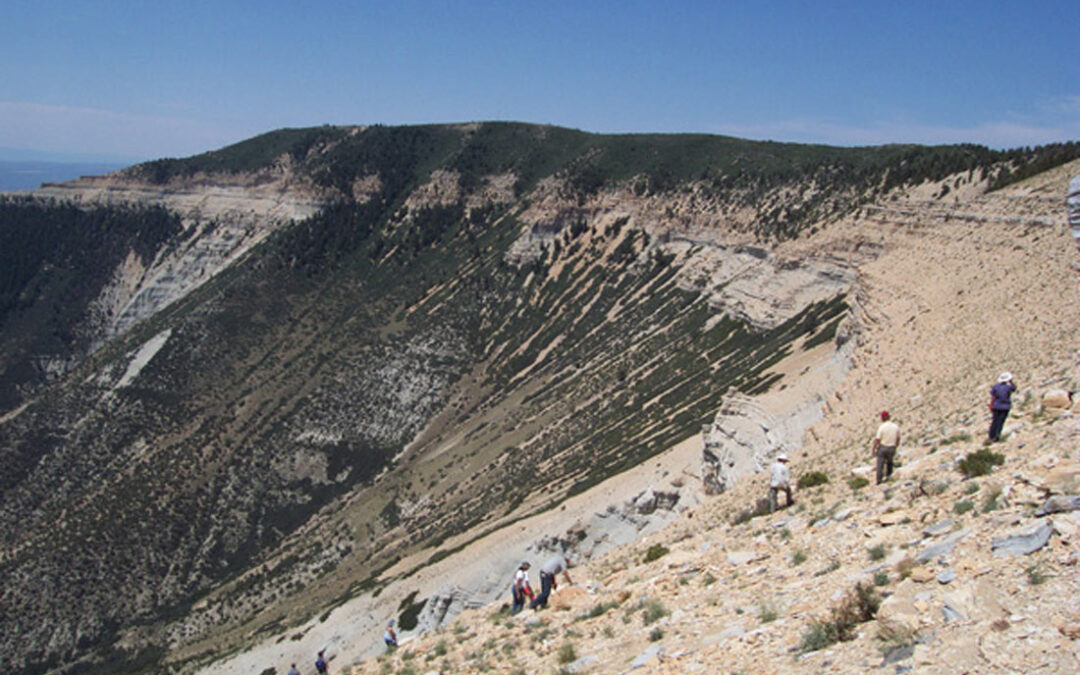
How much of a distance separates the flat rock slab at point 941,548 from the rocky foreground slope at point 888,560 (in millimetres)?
42

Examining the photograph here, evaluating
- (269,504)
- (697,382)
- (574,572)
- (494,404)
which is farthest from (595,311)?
(574,572)

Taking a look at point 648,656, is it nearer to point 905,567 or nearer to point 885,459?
point 905,567

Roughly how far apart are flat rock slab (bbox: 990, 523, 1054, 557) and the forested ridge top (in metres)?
44.6

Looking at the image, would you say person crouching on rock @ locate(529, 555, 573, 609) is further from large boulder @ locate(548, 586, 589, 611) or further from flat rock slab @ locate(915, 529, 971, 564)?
flat rock slab @ locate(915, 529, 971, 564)

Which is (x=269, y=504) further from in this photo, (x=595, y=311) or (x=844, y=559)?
(x=844, y=559)

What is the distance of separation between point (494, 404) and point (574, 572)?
203 feet

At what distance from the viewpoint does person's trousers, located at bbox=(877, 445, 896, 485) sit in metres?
15.5

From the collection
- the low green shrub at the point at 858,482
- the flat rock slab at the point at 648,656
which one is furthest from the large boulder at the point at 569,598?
the low green shrub at the point at 858,482

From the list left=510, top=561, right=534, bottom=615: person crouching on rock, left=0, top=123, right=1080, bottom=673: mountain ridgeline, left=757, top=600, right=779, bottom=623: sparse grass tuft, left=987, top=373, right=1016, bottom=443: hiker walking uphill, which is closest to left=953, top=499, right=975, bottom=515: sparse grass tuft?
left=757, top=600, right=779, bottom=623: sparse grass tuft

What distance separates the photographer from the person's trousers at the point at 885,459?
15469mm

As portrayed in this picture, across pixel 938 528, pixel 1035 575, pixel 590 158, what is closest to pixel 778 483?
pixel 938 528

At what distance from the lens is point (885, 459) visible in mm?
15703

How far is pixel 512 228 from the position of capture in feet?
394

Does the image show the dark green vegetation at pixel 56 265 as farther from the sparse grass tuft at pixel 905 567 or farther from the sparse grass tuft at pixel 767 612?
the sparse grass tuft at pixel 905 567
